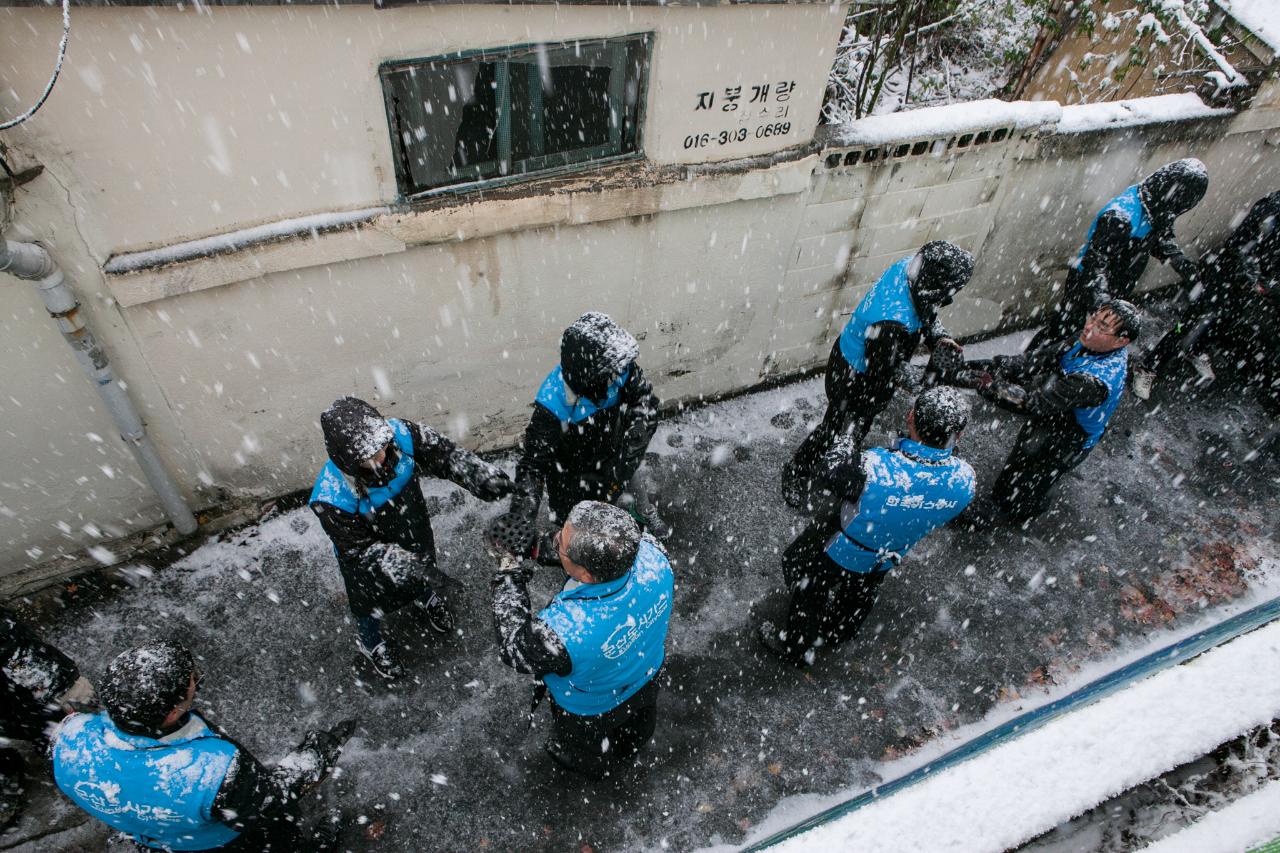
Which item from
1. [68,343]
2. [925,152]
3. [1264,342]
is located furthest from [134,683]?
[1264,342]

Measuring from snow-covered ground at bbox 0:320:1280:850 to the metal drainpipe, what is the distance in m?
0.55

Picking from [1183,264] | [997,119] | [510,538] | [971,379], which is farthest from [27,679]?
[1183,264]

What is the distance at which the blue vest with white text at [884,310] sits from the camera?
4449 mm

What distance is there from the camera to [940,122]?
5145 millimetres

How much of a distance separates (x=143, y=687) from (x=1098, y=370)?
5249 mm

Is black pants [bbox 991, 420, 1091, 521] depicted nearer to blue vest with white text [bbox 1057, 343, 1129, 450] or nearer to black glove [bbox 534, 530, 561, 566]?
blue vest with white text [bbox 1057, 343, 1129, 450]

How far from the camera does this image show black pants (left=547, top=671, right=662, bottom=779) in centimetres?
347

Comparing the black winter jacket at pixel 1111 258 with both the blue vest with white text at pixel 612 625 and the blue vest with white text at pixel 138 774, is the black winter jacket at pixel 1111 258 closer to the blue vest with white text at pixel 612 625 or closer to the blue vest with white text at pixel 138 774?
the blue vest with white text at pixel 612 625

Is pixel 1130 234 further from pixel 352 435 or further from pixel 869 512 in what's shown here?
pixel 352 435

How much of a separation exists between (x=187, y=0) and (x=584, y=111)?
2.06 meters

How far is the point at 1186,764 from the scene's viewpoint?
4.99ft

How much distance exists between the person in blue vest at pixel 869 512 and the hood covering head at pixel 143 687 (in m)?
3.00

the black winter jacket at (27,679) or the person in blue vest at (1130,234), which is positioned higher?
the person in blue vest at (1130,234)

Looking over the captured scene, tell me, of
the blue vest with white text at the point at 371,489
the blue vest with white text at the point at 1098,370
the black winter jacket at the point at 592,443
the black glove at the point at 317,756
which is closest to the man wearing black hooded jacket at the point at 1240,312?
the blue vest with white text at the point at 1098,370
